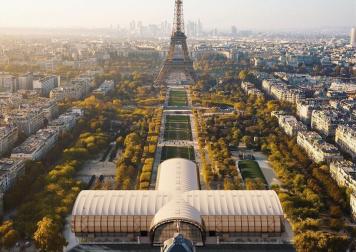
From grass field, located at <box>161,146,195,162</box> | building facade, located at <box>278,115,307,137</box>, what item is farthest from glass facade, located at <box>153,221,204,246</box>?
building facade, located at <box>278,115,307,137</box>

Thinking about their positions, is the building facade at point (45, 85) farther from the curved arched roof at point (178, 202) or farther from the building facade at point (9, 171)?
the curved arched roof at point (178, 202)

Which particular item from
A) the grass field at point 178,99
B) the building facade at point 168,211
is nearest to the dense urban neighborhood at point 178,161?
the building facade at point 168,211

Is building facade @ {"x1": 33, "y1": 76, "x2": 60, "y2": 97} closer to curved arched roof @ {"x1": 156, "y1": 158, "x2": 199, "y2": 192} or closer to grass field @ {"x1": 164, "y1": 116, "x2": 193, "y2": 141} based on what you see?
grass field @ {"x1": 164, "y1": 116, "x2": 193, "y2": 141}

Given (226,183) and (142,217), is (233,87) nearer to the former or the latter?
(226,183)

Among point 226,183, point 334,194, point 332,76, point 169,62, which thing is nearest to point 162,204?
point 226,183

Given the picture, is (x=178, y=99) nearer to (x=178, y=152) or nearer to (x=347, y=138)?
(x=178, y=152)

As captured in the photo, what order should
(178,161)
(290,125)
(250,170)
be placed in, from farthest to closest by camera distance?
(290,125) → (250,170) → (178,161)

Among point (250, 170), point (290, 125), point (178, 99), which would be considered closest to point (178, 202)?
point (250, 170)
